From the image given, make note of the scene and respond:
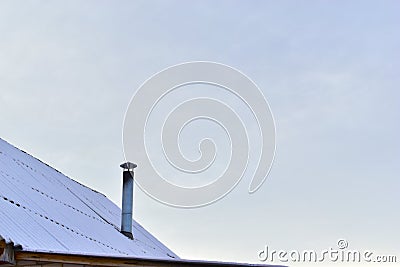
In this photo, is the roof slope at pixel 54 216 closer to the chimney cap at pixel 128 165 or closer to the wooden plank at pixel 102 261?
the wooden plank at pixel 102 261

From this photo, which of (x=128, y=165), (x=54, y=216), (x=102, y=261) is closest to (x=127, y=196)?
(x=128, y=165)

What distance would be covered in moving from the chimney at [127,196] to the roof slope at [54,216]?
0.61 ft

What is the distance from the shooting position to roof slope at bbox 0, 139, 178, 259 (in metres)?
7.80

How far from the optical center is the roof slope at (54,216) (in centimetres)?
780

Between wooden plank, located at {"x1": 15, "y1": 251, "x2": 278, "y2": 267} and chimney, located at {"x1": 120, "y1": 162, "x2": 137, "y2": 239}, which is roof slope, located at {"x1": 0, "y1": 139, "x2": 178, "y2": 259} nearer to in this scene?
wooden plank, located at {"x1": 15, "y1": 251, "x2": 278, "y2": 267}

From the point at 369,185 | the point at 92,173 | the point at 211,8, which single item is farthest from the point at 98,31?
the point at 369,185

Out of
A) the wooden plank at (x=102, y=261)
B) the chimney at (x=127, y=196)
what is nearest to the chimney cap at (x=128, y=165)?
the chimney at (x=127, y=196)

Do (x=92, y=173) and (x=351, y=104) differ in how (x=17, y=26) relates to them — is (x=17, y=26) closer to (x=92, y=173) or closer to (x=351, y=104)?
(x=92, y=173)

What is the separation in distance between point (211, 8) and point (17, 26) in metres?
3.51

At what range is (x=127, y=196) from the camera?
43.9ft

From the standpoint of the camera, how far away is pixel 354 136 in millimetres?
14164

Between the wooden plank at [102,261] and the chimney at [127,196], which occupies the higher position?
the chimney at [127,196]

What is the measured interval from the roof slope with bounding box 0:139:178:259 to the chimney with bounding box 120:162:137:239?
0.19 m

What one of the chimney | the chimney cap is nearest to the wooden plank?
the chimney
